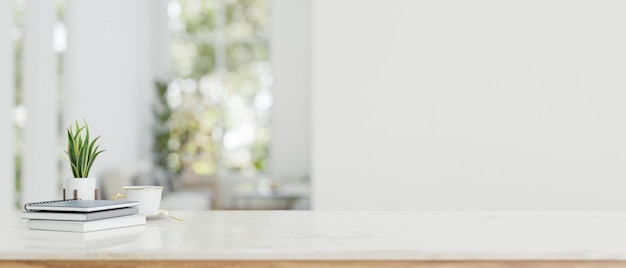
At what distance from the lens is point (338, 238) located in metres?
1.45

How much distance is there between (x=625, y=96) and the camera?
2938 millimetres

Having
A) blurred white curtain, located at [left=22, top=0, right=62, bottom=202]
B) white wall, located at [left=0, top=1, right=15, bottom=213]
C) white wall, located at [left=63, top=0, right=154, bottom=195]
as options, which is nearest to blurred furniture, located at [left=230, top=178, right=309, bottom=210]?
white wall, located at [left=63, top=0, right=154, bottom=195]

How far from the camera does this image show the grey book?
59.6 inches

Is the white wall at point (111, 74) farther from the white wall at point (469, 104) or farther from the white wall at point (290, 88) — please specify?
the white wall at point (469, 104)

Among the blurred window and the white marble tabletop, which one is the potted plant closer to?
the white marble tabletop

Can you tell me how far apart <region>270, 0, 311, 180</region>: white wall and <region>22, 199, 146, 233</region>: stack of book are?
660cm

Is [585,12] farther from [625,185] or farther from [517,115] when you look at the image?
[625,185]

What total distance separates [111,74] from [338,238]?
18.1 feet

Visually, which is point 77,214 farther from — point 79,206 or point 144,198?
point 144,198

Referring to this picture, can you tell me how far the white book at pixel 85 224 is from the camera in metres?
1.51

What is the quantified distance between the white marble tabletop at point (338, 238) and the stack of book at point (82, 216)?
2 cm

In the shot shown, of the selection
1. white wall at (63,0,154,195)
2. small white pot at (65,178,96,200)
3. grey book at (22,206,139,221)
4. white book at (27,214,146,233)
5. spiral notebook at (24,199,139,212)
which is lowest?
white book at (27,214,146,233)

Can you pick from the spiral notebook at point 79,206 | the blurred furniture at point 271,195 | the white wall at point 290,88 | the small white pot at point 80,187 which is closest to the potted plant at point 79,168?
the small white pot at point 80,187

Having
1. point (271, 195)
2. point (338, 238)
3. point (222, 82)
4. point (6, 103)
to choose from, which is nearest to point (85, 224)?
point (338, 238)
